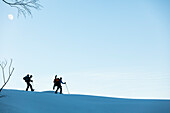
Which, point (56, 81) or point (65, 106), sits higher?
point (56, 81)

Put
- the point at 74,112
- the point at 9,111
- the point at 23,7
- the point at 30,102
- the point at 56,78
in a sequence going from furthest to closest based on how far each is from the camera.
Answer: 1. the point at 56,78
2. the point at 30,102
3. the point at 74,112
4. the point at 9,111
5. the point at 23,7

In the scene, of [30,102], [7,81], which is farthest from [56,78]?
[7,81]

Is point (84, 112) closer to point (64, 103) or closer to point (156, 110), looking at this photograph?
point (64, 103)

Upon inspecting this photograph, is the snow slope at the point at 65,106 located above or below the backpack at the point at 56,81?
below

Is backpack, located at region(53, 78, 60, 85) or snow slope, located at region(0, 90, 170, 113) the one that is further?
backpack, located at region(53, 78, 60, 85)

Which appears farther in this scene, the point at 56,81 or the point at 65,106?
the point at 56,81

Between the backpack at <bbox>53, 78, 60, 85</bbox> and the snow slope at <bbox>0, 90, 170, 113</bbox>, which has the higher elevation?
the backpack at <bbox>53, 78, 60, 85</bbox>

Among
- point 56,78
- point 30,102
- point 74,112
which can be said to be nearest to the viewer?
point 74,112

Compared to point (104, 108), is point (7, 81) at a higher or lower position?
higher

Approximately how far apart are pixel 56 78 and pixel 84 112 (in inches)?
221

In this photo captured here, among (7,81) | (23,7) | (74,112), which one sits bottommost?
(74,112)

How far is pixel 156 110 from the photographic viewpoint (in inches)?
368

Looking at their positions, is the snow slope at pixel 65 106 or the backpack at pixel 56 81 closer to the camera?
the snow slope at pixel 65 106

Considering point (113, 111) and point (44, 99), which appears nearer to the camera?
point (113, 111)
